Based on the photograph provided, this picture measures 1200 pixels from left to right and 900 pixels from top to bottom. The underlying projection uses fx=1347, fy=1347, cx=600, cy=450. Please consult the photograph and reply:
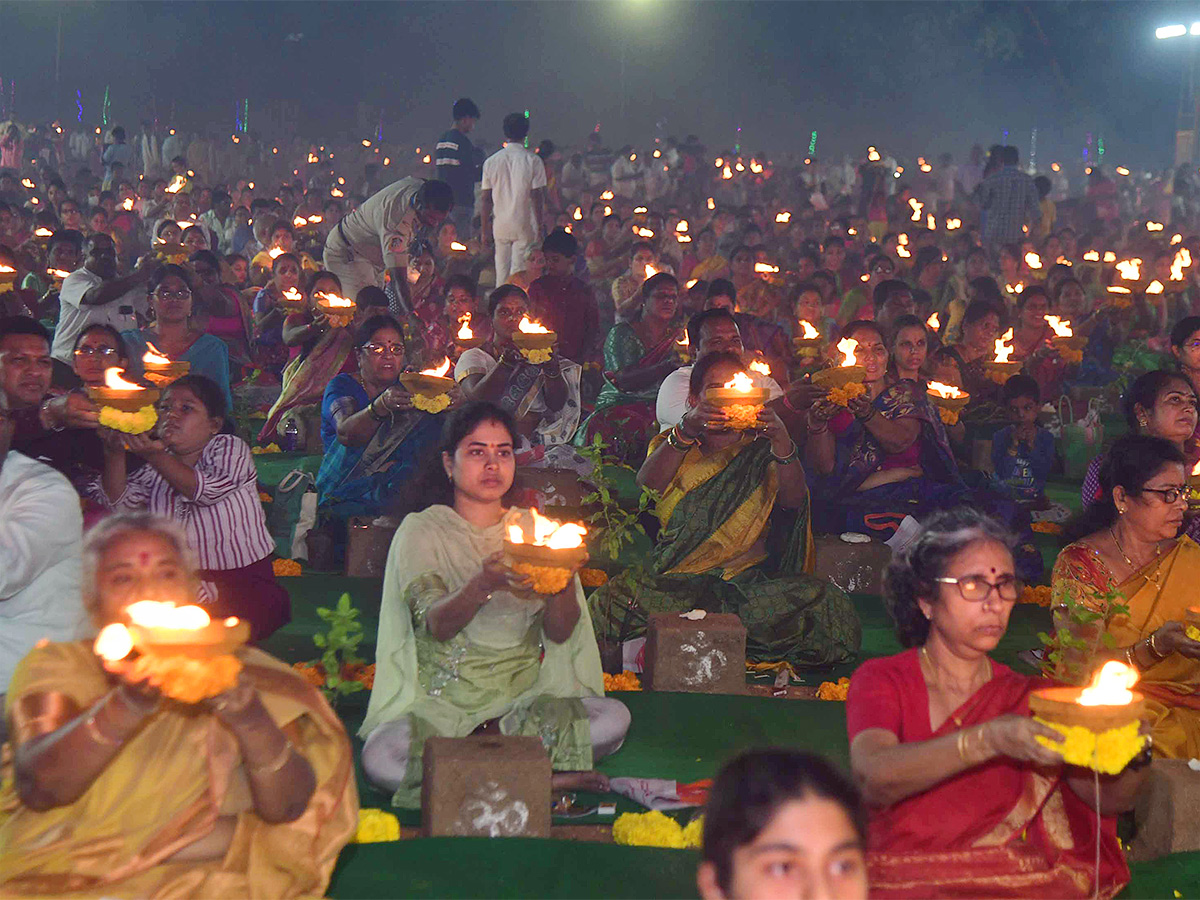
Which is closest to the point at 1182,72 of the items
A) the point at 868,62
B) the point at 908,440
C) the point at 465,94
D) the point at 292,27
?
the point at 868,62

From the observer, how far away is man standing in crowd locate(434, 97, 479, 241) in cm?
1176

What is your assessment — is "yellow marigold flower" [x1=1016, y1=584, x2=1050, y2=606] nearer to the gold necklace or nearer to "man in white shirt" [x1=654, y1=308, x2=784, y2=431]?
"man in white shirt" [x1=654, y1=308, x2=784, y2=431]

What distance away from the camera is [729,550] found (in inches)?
206

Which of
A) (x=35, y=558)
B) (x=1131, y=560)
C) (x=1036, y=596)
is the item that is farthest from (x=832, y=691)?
(x=35, y=558)

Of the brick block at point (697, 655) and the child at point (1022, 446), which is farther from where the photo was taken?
the child at point (1022, 446)

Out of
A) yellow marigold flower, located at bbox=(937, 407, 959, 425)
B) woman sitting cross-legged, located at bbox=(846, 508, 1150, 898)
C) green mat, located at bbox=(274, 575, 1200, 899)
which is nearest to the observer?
woman sitting cross-legged, located at bbox=(846, 508, 1150, 898)

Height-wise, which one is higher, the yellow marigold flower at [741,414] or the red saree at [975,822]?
the yellow marigold flower at [741,414]

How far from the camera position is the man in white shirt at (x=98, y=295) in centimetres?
770

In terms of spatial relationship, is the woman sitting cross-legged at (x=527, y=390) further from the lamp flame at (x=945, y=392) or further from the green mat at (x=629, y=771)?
the lamp flame at (x=945, y=392)

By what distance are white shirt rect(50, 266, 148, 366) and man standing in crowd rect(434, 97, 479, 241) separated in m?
4.41

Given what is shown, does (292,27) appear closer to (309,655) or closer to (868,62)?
(868,62)

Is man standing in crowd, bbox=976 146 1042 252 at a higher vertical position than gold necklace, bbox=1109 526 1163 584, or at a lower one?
higher

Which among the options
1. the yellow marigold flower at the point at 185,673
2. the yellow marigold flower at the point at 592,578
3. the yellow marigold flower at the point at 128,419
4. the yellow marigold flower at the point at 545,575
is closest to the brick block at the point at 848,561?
the yellow marigold flower at the point at 592,578

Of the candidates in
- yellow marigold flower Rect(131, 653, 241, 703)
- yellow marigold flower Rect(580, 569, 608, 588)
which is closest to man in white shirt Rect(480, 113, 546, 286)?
yellow marigold flower Rect(580, 569, 608, 588)
